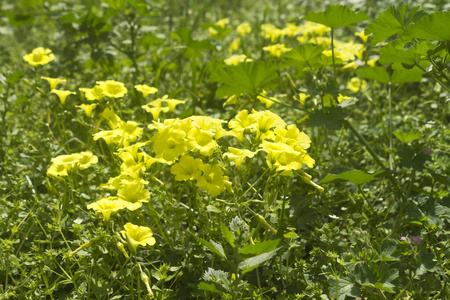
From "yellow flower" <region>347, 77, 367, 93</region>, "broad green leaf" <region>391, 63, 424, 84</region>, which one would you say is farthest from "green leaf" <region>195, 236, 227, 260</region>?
"yellow flower" <region>347, 77, 367, 93</region>

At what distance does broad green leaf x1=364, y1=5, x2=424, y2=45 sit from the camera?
1940 mm

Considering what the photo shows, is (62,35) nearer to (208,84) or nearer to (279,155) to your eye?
(208,84)

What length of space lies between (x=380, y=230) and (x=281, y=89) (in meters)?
1.93

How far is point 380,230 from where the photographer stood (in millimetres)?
2236

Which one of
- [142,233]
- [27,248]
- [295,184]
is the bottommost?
[27,248]

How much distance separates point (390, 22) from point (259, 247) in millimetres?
1171

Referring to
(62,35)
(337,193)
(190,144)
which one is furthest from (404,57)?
(62,35)

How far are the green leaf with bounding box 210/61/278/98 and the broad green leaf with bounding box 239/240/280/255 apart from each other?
1.02 m

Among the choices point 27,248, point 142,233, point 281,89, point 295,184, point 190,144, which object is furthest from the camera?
point 281,89

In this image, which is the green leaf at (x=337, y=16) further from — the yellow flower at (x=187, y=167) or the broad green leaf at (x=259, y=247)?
the broad green leaf at (x=259, y=247)

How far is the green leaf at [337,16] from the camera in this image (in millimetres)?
2209

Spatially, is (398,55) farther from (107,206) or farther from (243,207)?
(107,206)

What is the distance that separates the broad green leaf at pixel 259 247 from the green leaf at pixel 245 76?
102 cm

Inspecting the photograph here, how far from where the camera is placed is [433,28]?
1717 mm
